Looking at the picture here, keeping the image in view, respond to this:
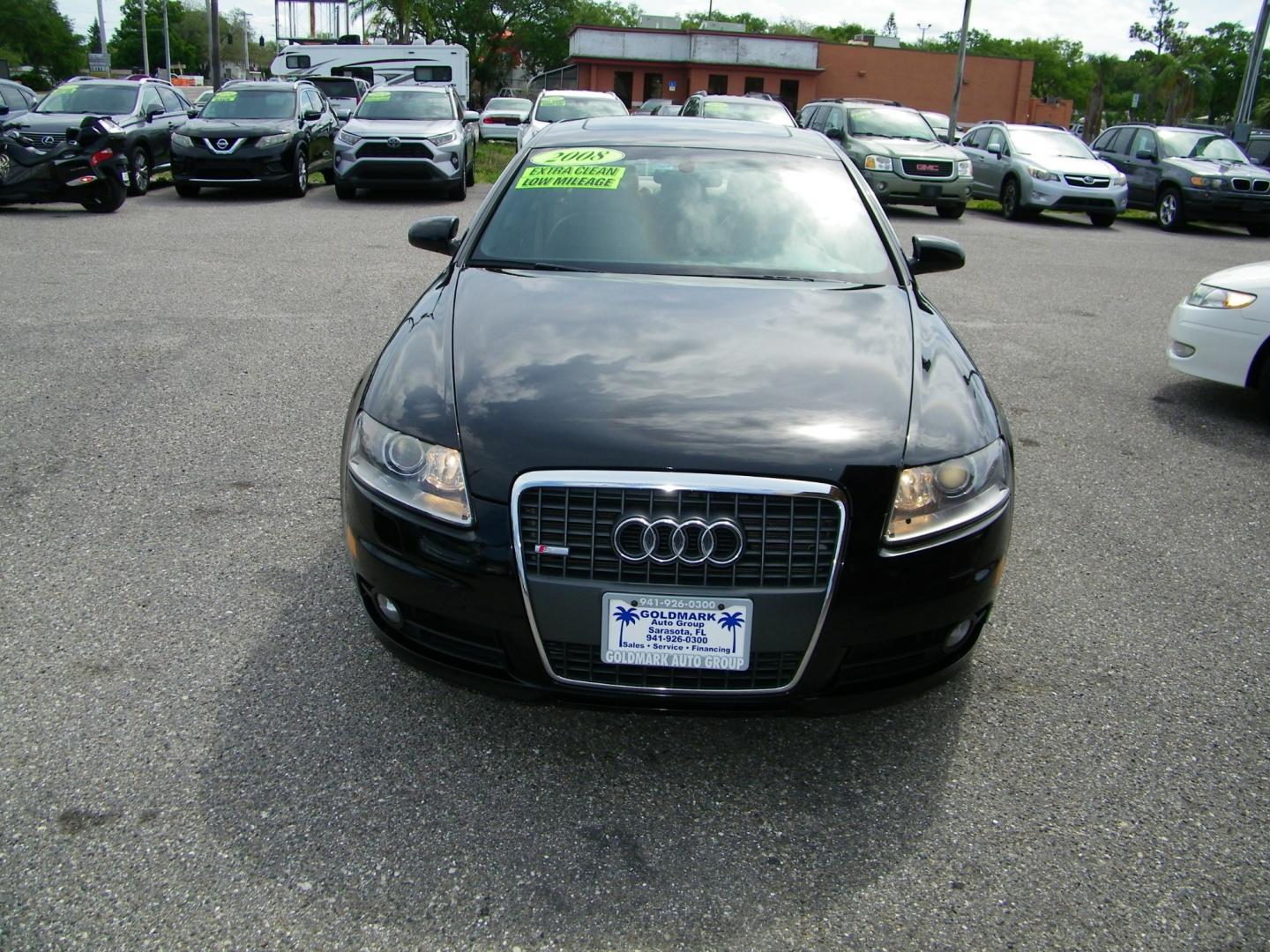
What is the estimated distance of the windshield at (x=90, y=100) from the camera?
15.6 m

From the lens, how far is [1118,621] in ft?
12.7

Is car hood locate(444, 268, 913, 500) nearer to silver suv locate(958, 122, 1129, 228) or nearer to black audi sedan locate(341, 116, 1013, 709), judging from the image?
black audi sedan locate(341, 116, 1013, 709)

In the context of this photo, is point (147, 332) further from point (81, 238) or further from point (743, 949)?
point (743, 949)

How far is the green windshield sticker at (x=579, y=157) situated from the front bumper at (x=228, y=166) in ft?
40.2

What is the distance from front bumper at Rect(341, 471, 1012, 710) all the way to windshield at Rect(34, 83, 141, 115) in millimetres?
15482

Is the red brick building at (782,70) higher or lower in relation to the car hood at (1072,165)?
higher

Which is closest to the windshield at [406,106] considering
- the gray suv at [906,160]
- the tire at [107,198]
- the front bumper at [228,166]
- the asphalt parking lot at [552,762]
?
the front bumper at [228,166]

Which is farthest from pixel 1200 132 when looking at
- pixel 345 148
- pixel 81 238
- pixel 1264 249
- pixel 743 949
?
pixel 743 949

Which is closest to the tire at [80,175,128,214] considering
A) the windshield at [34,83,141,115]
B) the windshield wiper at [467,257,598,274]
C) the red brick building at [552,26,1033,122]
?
the windshield at [34,83,141,115]

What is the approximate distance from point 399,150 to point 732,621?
14.2m

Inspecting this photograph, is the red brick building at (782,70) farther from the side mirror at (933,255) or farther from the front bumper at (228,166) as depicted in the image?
the side mirror at (933,255)

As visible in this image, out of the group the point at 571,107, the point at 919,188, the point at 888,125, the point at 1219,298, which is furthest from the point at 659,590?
the point at 888,125

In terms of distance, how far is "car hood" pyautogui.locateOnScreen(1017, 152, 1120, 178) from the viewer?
1738cm

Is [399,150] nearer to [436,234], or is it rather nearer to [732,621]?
[436,234]
